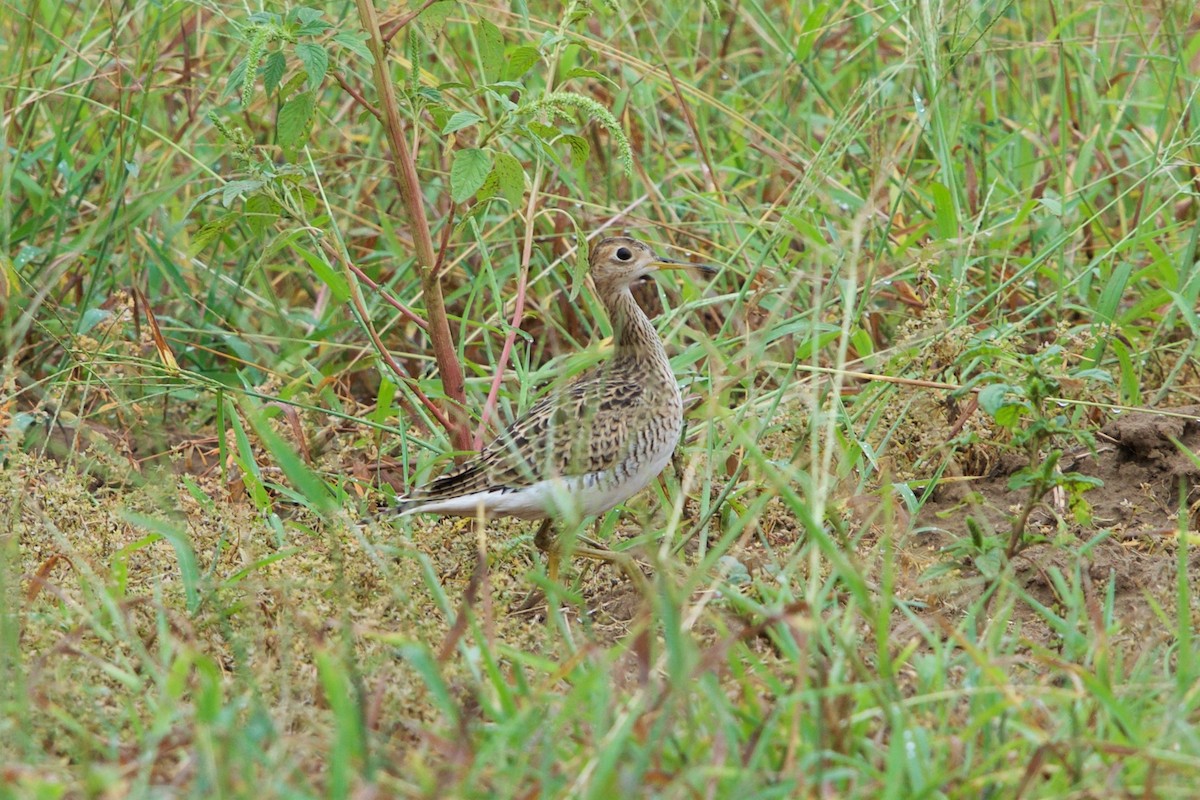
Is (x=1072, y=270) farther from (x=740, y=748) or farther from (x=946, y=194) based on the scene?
(x=740, y=748)

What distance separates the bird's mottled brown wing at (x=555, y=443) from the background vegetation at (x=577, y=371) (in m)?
0.22

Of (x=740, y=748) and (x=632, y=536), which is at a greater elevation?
(x=740, y=748)

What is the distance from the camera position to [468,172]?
14.6 ft

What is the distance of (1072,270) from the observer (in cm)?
602

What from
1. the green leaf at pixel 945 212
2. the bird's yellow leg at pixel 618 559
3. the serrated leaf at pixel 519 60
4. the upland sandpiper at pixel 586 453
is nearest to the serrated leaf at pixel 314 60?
the serrated leaf at pixel 519 60

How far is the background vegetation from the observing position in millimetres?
3162

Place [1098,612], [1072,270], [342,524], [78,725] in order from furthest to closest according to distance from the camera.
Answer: [1072,270]
[342,524]
[1098,612]
[78,725]

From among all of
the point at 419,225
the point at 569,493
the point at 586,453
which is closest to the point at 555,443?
the point at 586,453

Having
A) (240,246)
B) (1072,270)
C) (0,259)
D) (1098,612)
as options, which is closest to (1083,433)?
(1098,612)

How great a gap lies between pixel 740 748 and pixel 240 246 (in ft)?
13.6

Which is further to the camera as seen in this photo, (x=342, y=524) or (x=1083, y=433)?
(x=342, y=524)

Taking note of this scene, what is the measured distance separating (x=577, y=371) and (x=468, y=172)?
1.35 m

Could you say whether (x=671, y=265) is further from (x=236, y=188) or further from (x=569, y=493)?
(x=236, y=188)

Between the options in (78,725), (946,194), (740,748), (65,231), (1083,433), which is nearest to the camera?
(740,748)
